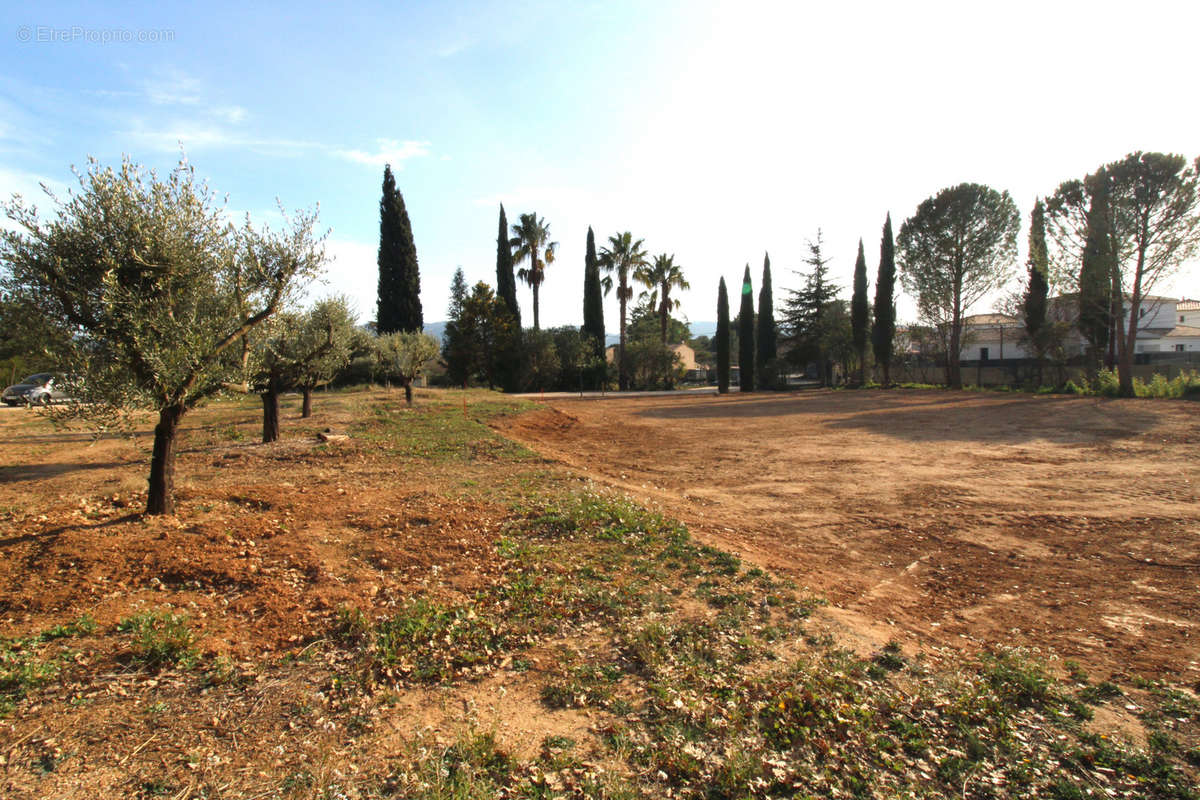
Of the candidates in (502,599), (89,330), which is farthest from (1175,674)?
(89,330)

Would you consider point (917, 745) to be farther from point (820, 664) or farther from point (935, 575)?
point (935, 575)

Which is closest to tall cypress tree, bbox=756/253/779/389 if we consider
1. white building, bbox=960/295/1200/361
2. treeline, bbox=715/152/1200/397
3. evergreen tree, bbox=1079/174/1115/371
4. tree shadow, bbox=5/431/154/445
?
treeline, bbox=715/152/1200/397

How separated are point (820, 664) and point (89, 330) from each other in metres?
7.76

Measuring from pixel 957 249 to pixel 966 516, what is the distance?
35.6m

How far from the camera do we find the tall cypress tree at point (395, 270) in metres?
38.9

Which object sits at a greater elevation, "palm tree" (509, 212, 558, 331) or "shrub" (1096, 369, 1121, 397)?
"palm tree" (509, 212, 558, 331)

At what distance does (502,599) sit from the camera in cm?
541

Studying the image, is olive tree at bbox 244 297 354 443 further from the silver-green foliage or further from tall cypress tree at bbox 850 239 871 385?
tall cypress tree at bbox 850 239 871 385

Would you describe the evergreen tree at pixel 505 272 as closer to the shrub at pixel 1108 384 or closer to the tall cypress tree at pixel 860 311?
the tall cypress tree at pixel 860 311

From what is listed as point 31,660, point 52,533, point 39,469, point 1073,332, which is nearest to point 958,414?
point 1073,332

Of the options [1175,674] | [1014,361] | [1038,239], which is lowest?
[1175,674]

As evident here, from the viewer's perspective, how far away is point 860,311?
43.2 metres

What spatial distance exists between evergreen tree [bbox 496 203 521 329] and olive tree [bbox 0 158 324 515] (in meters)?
38.2

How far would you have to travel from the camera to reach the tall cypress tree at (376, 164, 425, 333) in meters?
38.9
